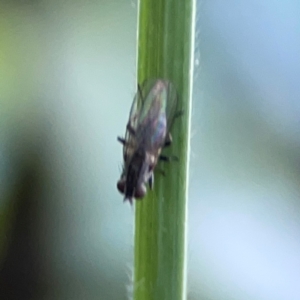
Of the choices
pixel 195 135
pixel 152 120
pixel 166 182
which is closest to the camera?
pixel 166 182

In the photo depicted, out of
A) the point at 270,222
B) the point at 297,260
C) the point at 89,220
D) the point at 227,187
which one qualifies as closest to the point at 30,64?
the point at 89,220

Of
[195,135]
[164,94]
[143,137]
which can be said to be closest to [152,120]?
[143,137]

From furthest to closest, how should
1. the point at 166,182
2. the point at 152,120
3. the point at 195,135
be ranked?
1. the point at 195,135
2. the point at 152,120
3. the point at 166,182

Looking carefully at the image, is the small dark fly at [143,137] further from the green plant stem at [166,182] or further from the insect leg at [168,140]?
the green plant stem at [166,182]

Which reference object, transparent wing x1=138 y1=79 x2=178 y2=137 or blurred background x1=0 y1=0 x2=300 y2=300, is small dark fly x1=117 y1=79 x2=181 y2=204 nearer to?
transparent wing x1=138 y1=79 x2=178 y2=137

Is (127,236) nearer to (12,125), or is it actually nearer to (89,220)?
(89,220)

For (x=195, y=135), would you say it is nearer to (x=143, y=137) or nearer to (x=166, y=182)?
(x=143, y=137)
